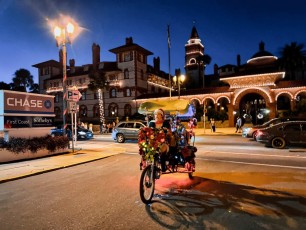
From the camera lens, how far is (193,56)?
79.0 m

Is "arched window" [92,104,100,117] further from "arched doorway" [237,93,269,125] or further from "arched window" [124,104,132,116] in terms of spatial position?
"arched doorway" [237,93,269,125]

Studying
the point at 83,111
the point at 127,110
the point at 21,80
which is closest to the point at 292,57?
the point at 127,110

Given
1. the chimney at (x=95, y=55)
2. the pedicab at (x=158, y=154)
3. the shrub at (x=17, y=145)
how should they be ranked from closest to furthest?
1. the pedicab at (x=158, y=154)
2. the shrub at (x=17, y=145)
3. the chimney at (x=95, y=55)

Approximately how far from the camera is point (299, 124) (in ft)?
47.6

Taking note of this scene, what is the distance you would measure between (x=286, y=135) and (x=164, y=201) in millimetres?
11551

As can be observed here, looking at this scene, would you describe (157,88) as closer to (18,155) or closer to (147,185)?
(18,155)

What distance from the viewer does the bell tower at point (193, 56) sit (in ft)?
252

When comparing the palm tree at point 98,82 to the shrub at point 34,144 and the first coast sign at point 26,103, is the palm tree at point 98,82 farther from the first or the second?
the shrub at point 34,144

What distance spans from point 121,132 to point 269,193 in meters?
15.6

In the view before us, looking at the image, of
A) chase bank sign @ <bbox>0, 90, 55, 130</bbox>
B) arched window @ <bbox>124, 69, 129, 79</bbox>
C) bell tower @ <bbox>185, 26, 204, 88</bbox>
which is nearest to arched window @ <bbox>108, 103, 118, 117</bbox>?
arched window @ <bbox>124, 69, 129, 79</bbox>

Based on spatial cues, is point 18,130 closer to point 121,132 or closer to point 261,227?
point 121,132

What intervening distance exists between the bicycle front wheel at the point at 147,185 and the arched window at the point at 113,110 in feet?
154

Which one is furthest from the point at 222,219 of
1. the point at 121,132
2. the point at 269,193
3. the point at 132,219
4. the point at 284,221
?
the point at 121,132

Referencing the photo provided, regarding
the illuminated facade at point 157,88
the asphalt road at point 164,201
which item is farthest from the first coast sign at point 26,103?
the illuminated facade at point 157,88
